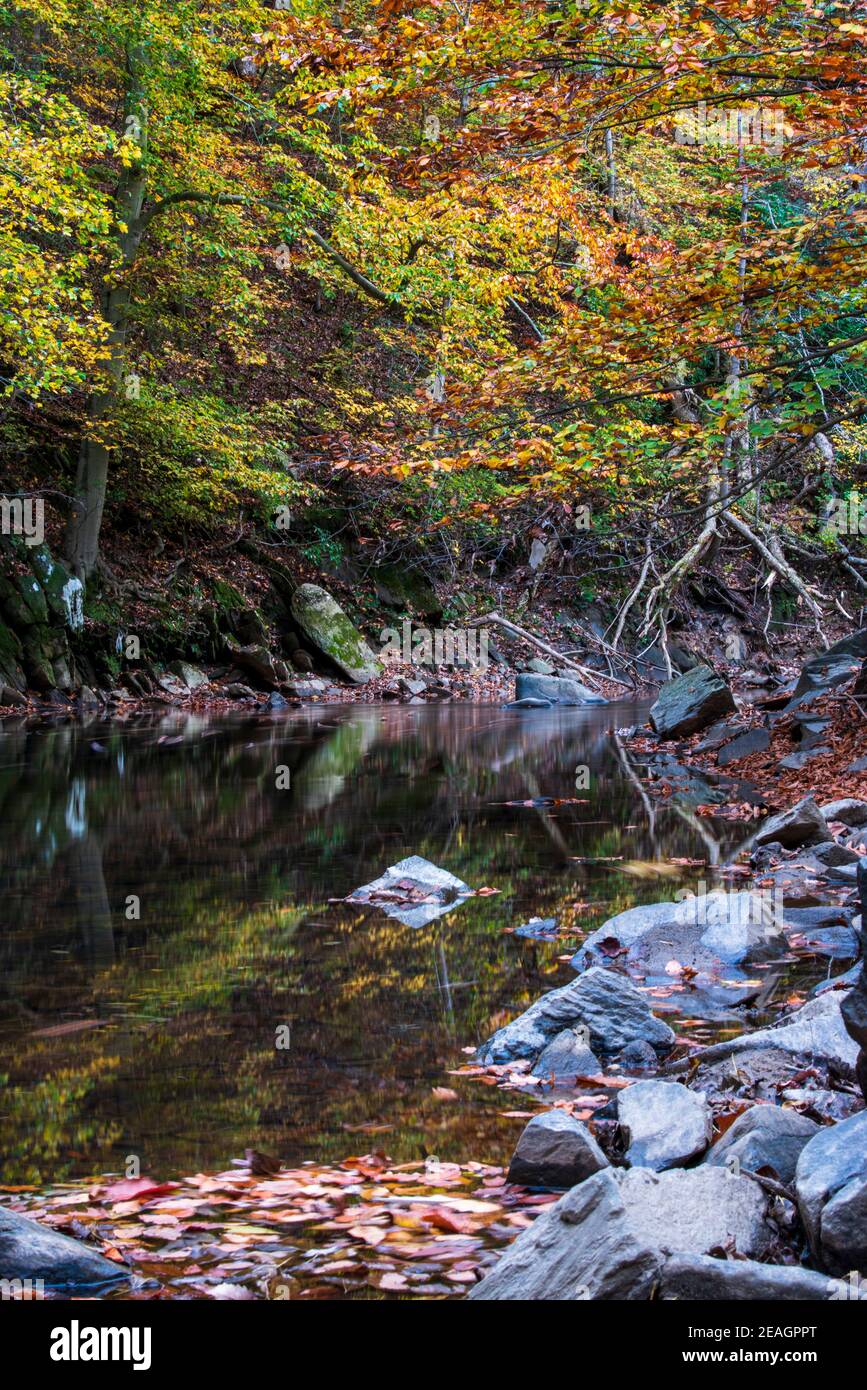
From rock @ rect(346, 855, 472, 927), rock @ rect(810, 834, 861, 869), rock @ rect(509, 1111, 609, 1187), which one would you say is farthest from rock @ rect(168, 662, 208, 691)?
rock @ rect(509, 1111, 609, 1187)

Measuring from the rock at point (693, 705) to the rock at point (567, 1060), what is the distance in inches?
416

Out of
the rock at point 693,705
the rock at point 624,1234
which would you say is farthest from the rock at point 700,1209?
the rock at point 693,705

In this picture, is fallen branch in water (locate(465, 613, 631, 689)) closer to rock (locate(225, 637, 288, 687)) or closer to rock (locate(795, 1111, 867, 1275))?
rock (locate(225, 637, 288, 687))

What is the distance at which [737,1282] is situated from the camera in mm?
2438

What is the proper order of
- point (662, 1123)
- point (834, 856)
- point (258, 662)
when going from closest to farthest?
1. point (662, 1123)
2. point (834, 856)
3. point (258, 662)

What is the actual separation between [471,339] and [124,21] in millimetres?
8786

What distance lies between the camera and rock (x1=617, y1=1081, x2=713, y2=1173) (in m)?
3.30

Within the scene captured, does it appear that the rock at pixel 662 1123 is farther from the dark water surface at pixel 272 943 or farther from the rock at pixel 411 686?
the rock at pixel 411 686

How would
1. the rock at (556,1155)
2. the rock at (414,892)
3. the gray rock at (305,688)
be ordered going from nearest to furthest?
the rock at (556,1155), the rock at (414,892), the gray rock at (305,688)

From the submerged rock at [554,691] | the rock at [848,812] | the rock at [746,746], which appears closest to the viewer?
the rock at [848,812]

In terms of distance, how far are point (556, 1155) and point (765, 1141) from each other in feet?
1.94

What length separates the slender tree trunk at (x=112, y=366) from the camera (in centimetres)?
1895

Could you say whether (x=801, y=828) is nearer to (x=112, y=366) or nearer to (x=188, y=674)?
(x=112, y=366)

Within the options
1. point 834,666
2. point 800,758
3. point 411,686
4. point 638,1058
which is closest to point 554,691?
point 411,686
